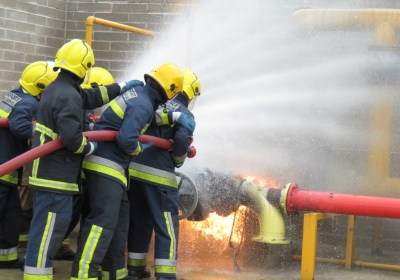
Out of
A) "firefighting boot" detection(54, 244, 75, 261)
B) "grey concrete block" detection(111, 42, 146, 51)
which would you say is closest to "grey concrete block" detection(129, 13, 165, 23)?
"grey concrete block" detection(111, 42, 146, 51)

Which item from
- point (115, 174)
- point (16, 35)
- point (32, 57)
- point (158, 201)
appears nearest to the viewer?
point (115, 174)

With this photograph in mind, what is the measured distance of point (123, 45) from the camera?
9000 millimetres

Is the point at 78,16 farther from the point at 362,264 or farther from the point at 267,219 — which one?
the point at 362,264

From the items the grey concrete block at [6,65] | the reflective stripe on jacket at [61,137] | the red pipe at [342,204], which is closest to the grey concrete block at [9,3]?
the grey concrete block at [6,65]

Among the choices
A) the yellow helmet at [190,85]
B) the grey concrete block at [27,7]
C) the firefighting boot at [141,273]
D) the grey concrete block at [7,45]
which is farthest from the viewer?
the grey concrete block at [27,7]

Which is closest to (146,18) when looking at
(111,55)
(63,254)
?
(111,55)

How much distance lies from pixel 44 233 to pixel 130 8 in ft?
14.9

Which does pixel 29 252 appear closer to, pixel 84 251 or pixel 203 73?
pixel 84 251

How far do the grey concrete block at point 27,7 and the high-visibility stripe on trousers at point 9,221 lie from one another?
329 centimetres

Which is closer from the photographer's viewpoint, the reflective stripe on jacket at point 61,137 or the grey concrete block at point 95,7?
the reflective stripe on jacket at point 61,137

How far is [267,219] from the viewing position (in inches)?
259

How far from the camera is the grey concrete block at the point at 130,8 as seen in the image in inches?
350

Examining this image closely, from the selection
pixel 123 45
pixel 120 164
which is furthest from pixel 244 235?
pixel 123 45

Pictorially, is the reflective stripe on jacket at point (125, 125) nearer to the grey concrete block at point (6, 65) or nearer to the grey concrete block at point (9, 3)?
the grey concrete block at point (6, 65)
